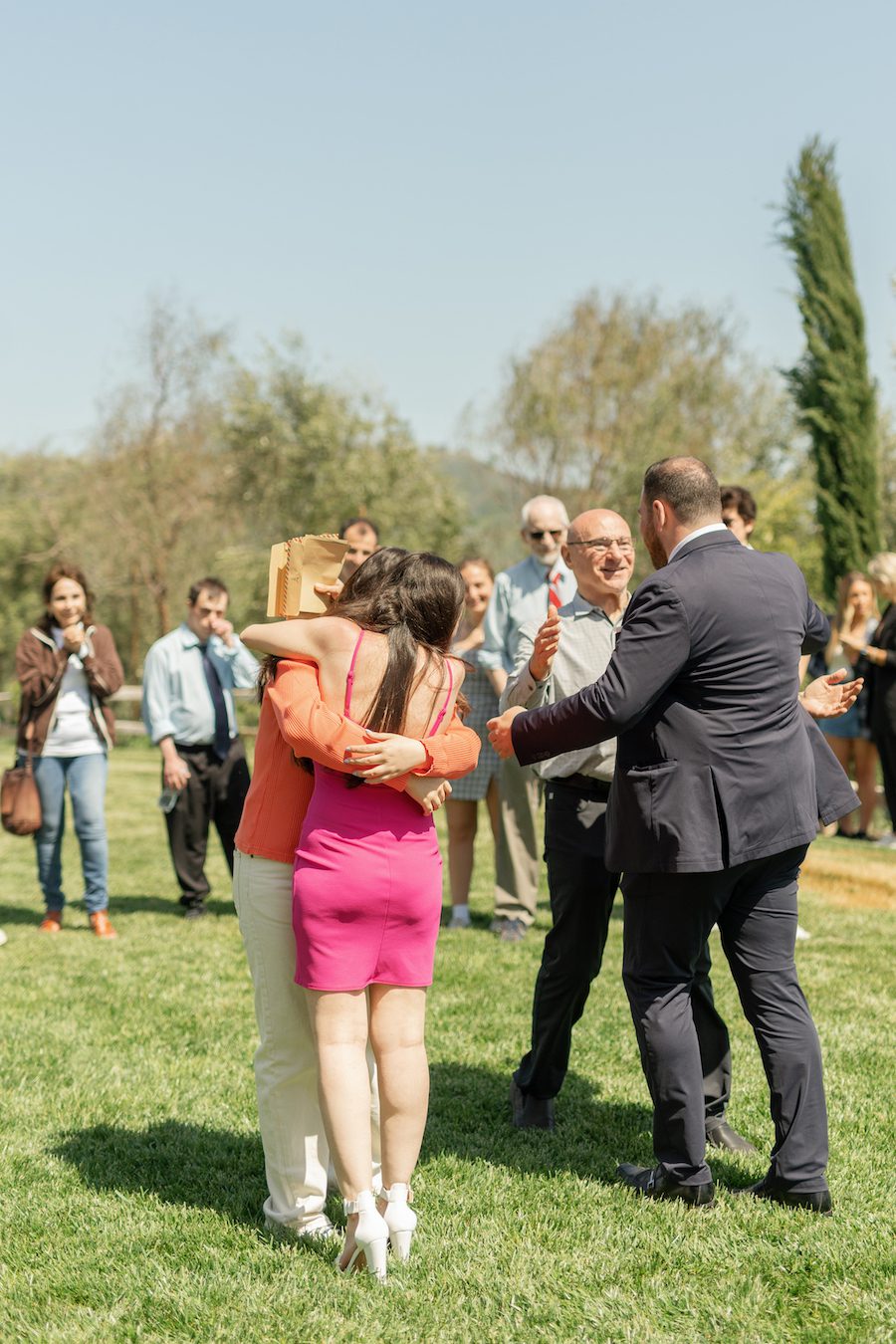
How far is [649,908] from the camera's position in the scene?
12.2 feet

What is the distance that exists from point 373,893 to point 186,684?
5.32 m

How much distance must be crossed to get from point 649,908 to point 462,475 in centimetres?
3308

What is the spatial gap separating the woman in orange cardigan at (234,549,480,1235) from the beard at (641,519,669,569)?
84 cm

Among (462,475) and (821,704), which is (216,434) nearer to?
(462,475)

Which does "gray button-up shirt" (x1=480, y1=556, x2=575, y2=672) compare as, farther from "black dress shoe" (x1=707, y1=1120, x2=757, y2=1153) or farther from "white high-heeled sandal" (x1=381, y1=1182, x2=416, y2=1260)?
"white high-heeled sandal" (x1=381, y1=1182, x2=416, y2=1260)

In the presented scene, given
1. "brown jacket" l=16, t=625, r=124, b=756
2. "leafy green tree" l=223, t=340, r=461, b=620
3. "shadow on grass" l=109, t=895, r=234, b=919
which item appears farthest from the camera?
"leafy green tree" l=223, t=340, r=461, b=620

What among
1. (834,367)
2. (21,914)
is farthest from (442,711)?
(834,367)

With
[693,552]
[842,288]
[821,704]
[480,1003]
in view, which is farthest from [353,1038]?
[842,288]

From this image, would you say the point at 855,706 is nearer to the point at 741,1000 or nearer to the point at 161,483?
the point at 741,1000

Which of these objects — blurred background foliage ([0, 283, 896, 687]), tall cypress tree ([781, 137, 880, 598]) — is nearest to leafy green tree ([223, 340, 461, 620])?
blurred background foliage ([0, 283, 896, 687])

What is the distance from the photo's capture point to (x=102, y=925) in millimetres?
7984

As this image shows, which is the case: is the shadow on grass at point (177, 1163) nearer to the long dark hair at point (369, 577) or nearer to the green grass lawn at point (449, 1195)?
the green grass lawn at point (449, 1195)

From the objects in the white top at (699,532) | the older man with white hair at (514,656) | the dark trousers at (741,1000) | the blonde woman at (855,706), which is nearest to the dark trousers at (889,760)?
the blonde woman at (855,706)

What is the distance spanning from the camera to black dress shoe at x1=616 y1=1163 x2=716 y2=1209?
371 centimetres
